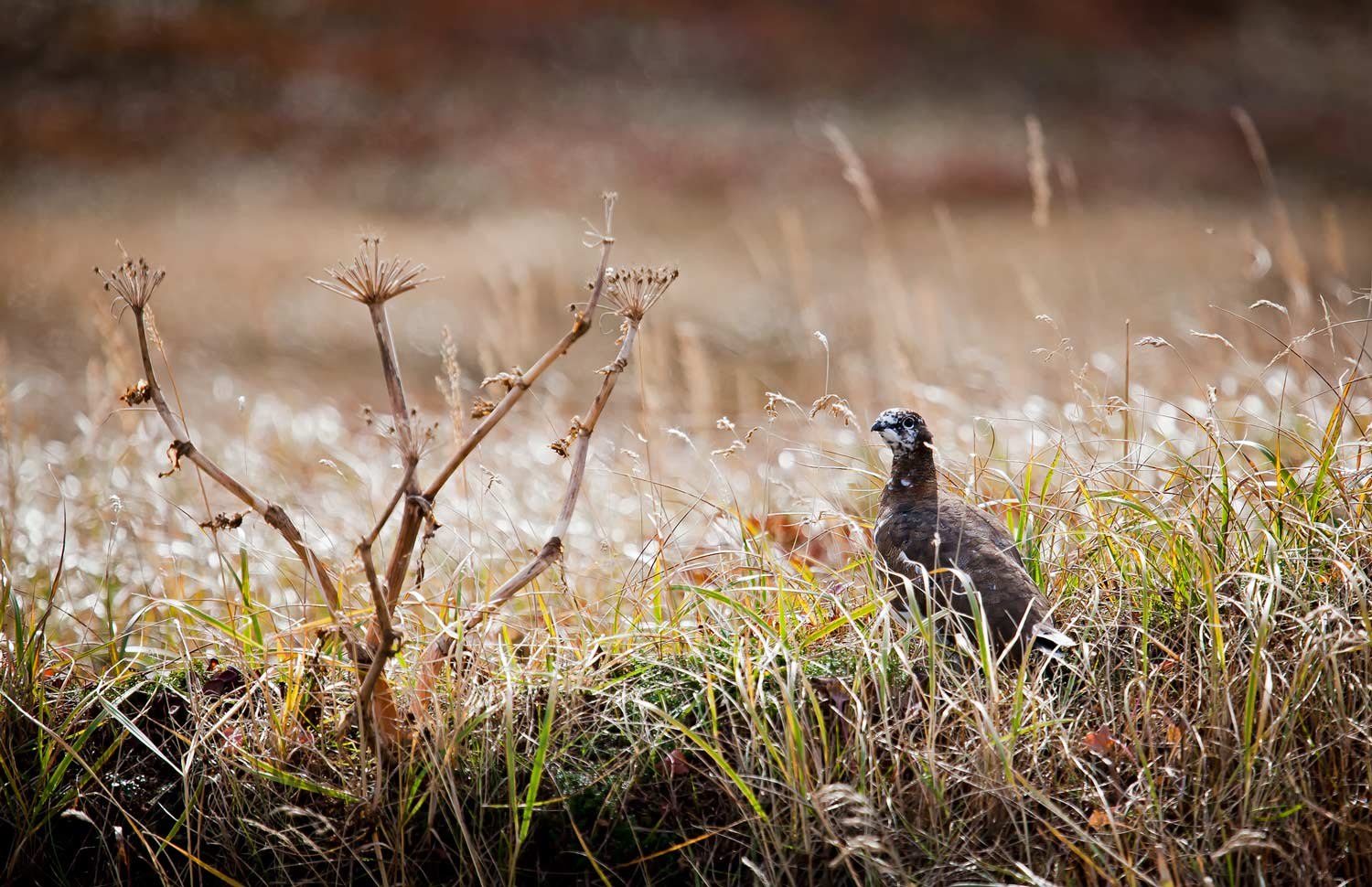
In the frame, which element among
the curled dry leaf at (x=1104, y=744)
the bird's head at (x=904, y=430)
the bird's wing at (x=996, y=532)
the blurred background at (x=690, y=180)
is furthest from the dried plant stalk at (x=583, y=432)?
the blurred background at (x=690, y=180)

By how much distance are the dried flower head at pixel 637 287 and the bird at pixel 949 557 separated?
0.58 metres

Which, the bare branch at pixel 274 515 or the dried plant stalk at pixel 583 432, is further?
the dried plant stalk at pixel 583 432

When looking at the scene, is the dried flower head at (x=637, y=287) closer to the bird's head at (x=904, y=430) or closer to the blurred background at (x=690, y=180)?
the bird's head at (x=904, y=430)

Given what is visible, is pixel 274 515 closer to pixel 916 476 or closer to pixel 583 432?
pixel 583 432

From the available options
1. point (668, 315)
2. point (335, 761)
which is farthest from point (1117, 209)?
point (335, 761)

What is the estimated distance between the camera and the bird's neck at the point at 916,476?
1.89m

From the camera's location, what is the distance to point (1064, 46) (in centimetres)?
1517

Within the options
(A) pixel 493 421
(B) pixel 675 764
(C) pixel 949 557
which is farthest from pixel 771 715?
(A) pixel 493 421

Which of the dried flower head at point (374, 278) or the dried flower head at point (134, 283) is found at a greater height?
the dried flower head at point (134, 283)

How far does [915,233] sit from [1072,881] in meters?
10.8

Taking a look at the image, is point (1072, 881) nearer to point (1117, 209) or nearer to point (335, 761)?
point (335, 761)

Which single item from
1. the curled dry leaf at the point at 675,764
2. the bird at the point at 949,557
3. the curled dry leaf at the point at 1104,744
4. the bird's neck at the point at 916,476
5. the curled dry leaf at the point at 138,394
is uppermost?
the curled dry leaf at the point at 138,394

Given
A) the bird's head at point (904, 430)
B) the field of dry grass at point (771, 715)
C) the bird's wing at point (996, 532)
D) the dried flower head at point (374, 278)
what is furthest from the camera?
the bird's head at point (904, 430)

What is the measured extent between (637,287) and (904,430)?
0.65 meters
